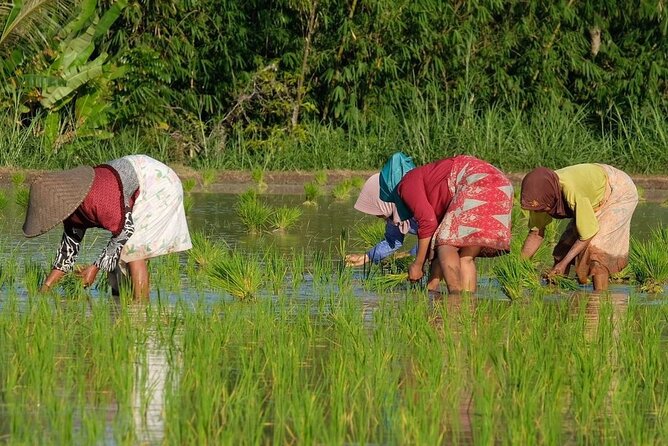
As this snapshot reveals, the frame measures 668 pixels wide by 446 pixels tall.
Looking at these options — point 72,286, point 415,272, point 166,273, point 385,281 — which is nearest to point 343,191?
point 166,273

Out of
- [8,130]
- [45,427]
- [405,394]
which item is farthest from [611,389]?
Answer: [8,130]

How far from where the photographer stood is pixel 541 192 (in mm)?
7078

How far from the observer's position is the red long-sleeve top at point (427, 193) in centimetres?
678

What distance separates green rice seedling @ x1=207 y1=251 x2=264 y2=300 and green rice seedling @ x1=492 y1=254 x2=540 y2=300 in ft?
4.04

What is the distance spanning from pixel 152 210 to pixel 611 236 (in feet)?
8.43

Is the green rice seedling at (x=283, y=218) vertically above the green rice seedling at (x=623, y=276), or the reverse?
the green rice seedling at (x=283, y=218)

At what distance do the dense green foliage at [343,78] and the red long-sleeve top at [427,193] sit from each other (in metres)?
8.51

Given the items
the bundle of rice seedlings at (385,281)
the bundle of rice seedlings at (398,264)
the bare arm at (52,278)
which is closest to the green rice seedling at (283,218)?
the bundle of rice seedlings at (398,264)

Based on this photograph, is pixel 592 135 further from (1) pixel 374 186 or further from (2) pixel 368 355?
(2) pixel 368 355

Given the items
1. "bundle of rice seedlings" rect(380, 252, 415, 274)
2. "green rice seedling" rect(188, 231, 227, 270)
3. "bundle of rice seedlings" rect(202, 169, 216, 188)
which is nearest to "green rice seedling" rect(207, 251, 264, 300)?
"green rice seedling" rect(188, 231, 227, 270)

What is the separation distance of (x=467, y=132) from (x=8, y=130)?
16.7 feet

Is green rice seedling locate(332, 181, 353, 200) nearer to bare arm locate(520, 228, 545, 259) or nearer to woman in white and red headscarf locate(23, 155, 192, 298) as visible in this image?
bare arm locate(520, 228, 545, 259)

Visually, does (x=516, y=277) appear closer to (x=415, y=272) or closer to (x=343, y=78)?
(x=415, y=272)

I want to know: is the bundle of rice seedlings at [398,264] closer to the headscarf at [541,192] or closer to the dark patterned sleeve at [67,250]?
the headscarf at [541,192]
